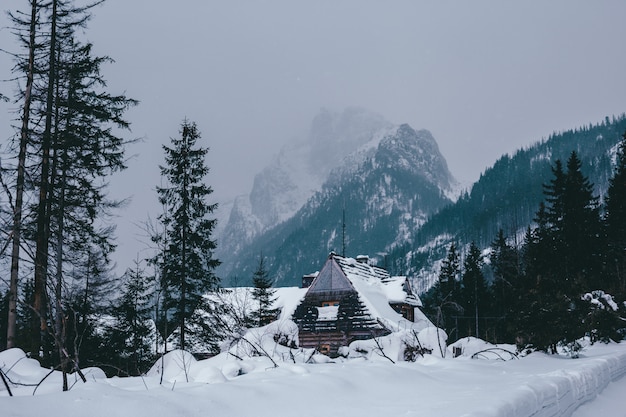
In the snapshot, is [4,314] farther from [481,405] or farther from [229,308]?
[481,405]

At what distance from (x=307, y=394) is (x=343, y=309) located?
32093 millimetres

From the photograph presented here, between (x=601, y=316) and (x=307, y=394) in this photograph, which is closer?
(x=307, y=394)

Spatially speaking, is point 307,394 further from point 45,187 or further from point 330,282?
point 330,282

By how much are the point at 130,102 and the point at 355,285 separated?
907 inches

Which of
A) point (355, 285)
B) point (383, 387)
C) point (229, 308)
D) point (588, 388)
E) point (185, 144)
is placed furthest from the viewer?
point (355, 285)

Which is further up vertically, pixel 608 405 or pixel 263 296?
pixel 263 296

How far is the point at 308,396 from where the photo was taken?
4.32 m

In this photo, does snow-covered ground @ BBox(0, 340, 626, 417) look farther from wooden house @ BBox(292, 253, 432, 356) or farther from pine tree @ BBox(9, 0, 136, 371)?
wooden house @ BBox(292, 253, 432, 356)

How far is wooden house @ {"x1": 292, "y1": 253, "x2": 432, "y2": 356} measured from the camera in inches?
1363

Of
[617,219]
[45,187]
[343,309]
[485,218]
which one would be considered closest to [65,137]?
[45,187]

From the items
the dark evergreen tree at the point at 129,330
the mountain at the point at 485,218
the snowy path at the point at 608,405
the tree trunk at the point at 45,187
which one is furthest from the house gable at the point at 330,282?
the mountain at the point at 485,218

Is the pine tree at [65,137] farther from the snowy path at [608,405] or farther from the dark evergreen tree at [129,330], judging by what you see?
the snowy path at [608,405]

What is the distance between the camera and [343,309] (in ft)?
118

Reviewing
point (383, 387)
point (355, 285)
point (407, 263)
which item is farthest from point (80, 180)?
point (407, 263)
